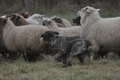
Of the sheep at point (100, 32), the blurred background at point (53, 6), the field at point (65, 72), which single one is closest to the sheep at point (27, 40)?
the field at point (65, 72)

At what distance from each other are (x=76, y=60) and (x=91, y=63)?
717 millimetres

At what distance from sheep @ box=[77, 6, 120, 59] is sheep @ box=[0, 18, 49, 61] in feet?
4.68

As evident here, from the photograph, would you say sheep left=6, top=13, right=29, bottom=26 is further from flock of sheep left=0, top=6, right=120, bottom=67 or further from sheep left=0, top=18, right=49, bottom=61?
sheep left=0, top=18, right=49, bottom=61

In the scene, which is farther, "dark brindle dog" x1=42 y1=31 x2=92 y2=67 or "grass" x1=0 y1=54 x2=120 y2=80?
"dark brindle dog" x1=42 y1=31 x2=92 y2=67

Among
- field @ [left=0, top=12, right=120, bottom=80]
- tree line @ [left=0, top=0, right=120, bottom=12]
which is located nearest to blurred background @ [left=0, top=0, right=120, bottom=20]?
tree line @ [left=0, top=0, right=120, bottom=12]

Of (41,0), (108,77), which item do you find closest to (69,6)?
(41,0)

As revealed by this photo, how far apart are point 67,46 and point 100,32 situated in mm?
1809

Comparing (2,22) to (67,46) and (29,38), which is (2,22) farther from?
(67,46)

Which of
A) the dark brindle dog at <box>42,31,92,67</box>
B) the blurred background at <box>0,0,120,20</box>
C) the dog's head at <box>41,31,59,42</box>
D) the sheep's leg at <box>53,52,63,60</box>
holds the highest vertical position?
the dog's head at <box>41,31,59,42</box>

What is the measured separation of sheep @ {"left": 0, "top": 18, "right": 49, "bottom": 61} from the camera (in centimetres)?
1029

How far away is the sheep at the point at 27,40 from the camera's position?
10.3m

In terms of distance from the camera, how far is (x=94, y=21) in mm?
11398

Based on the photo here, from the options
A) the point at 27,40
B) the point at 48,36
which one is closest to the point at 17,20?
the point at 27,40

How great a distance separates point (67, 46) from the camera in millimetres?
9367
